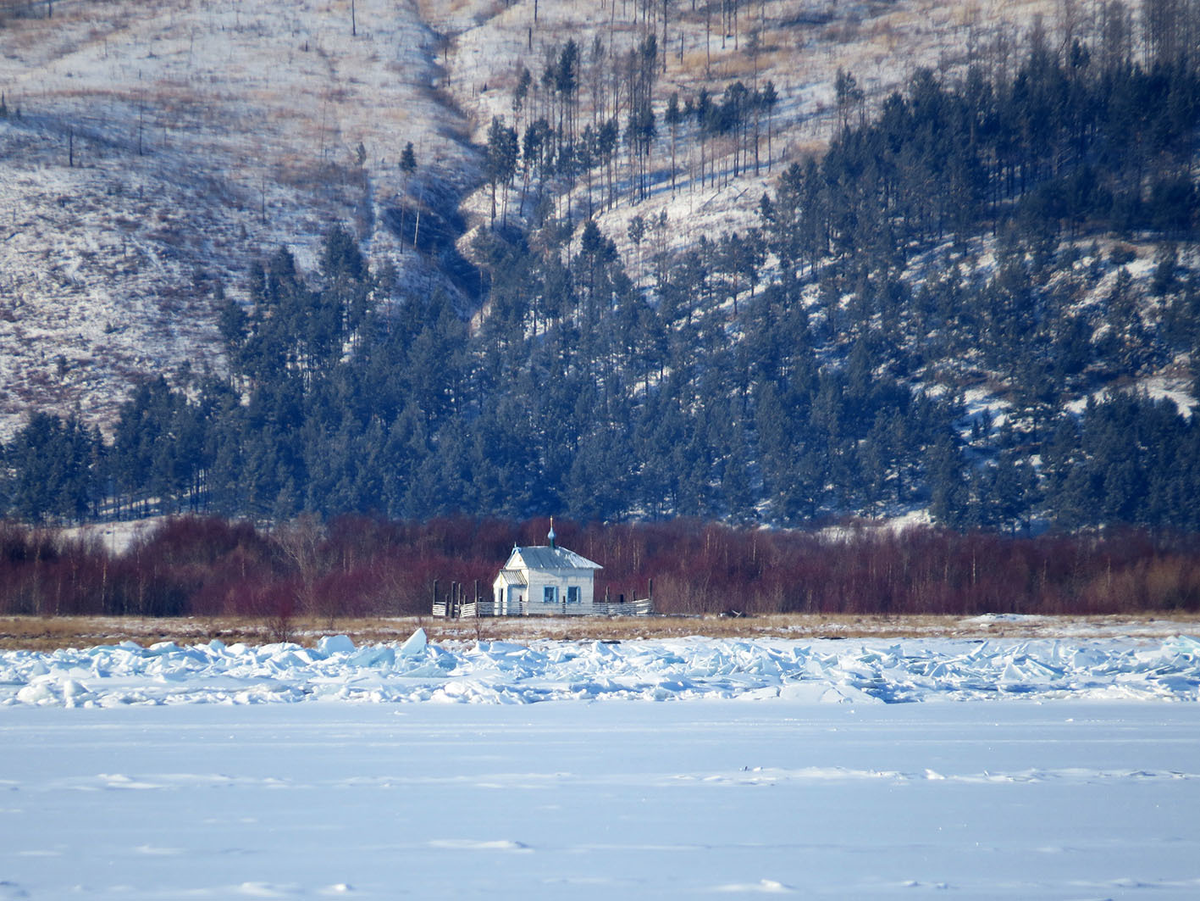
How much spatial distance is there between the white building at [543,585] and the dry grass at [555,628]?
2.76 m

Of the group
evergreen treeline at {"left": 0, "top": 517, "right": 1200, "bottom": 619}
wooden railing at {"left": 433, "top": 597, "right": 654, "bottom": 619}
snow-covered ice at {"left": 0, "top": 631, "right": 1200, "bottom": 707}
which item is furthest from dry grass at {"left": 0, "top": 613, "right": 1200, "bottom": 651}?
snow-covered ice at {"left": 0, "top": 631, "right": 1200, "bottom": 707}

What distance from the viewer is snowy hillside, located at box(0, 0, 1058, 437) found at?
4579 inches

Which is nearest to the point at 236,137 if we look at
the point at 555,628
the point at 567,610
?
the point at 567,610

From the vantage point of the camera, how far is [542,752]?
52.4ft

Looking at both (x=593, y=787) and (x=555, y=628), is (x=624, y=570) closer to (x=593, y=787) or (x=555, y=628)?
(x=555, y=628)

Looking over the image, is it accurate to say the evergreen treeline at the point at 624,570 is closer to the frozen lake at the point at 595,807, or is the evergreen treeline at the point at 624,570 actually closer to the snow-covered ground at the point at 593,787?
the snow-covered ground at the point at 593,787

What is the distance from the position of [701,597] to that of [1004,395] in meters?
48.6

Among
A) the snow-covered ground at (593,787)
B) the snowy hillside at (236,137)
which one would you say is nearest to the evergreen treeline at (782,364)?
the snowy hillside at (236,137)

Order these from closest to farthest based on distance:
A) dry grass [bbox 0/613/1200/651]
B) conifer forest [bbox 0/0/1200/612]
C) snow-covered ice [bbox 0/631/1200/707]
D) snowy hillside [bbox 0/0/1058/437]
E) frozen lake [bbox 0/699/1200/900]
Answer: frozen lake [bbox 0/699/1200/900], snow-covered ice [bbox 0/631/1200/707], dry grass [bbox 0/613/1200/651], conifer forest [bbox 0/0/1200/612], snowy hillside [bbox 0/0/1058/437]

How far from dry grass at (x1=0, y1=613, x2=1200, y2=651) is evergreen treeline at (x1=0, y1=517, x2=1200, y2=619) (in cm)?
292

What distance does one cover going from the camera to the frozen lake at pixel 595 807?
954 cm

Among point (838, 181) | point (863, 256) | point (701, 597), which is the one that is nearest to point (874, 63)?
point (838, 181)

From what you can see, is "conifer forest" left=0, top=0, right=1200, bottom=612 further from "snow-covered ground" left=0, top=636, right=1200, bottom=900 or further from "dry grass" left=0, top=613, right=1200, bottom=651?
"snow-covered ground" left=0, top=636, right=1200, bottom=900

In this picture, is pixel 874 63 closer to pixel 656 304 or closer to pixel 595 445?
pixel 656 304
